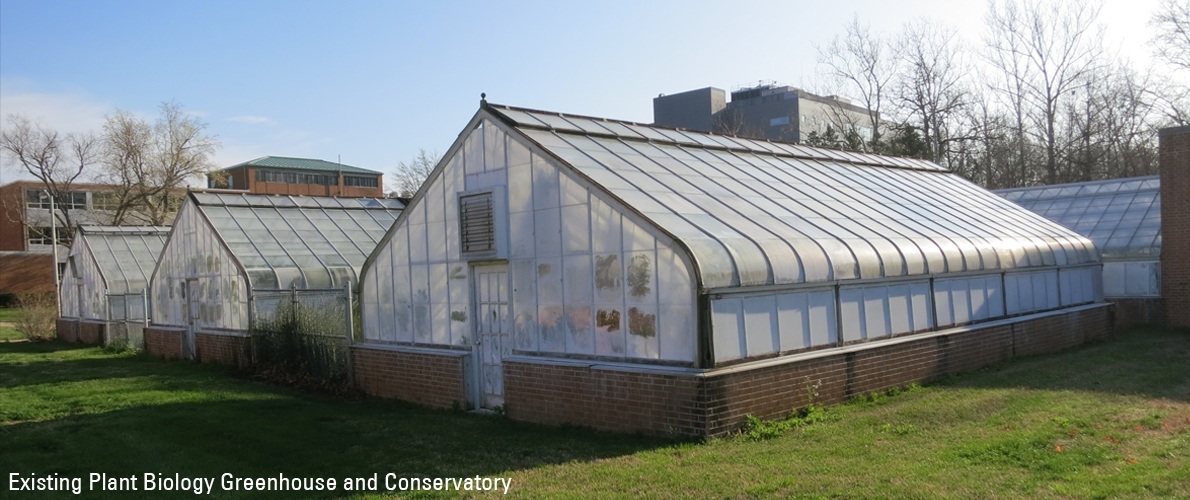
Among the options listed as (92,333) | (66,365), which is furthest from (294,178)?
(66,365)

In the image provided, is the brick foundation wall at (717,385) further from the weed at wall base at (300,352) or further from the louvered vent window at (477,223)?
the weed at wall base at (300,352)

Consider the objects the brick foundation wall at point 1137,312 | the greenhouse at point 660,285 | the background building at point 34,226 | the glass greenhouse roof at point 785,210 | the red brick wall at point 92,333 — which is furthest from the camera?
the background building at point 34,226

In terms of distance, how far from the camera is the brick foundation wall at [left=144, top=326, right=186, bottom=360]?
23016 mm

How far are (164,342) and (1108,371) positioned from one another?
21809mm

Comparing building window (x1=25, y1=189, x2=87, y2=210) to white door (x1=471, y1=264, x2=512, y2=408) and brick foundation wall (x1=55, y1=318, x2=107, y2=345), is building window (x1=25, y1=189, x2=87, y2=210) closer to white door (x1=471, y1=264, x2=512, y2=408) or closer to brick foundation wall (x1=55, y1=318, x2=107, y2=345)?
brick foundation wall (x1=55, y1=318, x2=107, y2=345)

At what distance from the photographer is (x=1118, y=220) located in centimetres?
2306

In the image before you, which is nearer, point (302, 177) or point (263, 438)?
point (263, 438)

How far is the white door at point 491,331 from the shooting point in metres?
13.0

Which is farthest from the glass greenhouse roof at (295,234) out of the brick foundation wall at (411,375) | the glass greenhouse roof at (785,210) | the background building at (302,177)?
the background building at (302,177)

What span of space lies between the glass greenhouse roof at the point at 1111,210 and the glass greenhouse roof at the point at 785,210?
2.26 meters

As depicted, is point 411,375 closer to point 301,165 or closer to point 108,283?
point 108,283

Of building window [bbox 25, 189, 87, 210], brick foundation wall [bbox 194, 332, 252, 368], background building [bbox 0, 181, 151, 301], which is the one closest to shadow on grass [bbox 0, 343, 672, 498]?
brick foundation wall [bbox 194, 332, 252, 368]

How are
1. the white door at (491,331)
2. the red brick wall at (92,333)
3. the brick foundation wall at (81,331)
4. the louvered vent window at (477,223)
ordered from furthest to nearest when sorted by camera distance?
1. the brick foundation wall at (81,331)
2. the red brick wall at (92,333)
3. the louvered vent window at (477,223)
4. the white door at (491,331)

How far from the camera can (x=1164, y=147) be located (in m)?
20.2
